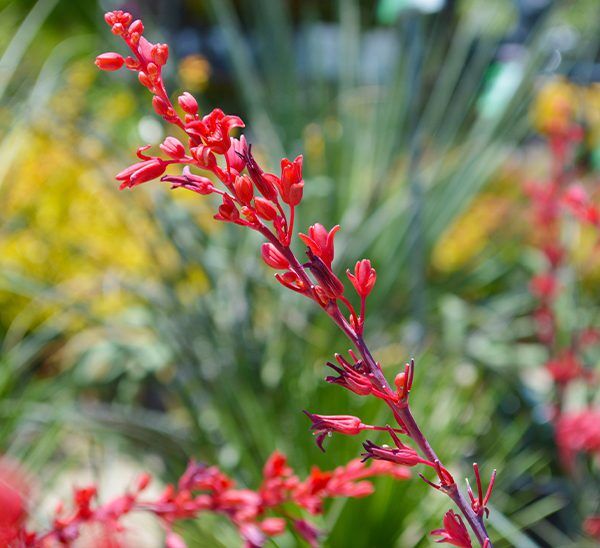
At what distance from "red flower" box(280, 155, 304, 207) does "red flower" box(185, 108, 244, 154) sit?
0.14 feet

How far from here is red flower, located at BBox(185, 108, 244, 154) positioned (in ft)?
1.92

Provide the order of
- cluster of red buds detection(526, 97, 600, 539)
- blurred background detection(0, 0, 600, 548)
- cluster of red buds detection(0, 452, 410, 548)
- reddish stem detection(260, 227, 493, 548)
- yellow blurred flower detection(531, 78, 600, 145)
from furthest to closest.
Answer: yellow blurred flower detection(531, 78, 600, 145) < cluster of red buds detection(526, 97, 600, 539) < blurred background detection(0, 0, 600, 548) < cluster of red buds detection(0, 452, 410, 548) < reddish stem detection(260, 227, 493, 548)

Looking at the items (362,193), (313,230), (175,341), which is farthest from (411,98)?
(313,230)

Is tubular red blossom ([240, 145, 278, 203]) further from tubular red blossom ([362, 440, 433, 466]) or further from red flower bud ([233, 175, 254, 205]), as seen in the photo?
tubular red blossom ([362, 440, 433, 466])

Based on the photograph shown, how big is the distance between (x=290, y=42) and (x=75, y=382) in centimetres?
129

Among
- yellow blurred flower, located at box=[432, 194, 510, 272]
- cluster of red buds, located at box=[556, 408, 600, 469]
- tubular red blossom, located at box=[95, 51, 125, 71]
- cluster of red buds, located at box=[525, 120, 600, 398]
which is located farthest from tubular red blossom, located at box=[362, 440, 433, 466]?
yellow blurred flower, located at box=[432, 194, 510, 272]

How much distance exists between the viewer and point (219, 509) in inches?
34.5

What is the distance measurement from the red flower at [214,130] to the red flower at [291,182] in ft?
0.14

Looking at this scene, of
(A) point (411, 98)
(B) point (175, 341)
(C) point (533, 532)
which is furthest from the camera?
(A) point (411, 98)

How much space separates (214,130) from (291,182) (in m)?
0.06

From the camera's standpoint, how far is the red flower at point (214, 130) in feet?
1.92

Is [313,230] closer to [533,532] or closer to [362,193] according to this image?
[533,532]

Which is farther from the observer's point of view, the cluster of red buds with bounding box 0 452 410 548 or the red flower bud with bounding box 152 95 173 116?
the cluster of red buds with bounding box 0 452 410 548

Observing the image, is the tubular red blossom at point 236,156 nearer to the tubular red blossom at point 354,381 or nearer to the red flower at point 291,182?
the red flower at point 291,182
